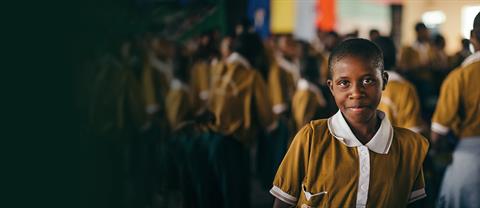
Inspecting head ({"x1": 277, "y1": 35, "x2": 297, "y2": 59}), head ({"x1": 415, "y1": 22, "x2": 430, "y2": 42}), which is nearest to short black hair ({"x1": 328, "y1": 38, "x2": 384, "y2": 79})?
head ({"x1": 277, "y1": 35, "x2": 297, "y2": 59})

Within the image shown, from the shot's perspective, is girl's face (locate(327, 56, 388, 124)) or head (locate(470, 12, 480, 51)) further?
head (locate(470, 12, 480, 51))

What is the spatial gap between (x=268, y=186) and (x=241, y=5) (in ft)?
5.84

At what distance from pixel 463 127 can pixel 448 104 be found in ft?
0.43

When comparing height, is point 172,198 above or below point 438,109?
below

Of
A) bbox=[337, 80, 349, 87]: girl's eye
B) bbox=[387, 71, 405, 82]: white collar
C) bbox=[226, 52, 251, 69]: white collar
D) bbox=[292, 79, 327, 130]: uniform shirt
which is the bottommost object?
bbox=[292, 79, 327, 130]: uniform shirt

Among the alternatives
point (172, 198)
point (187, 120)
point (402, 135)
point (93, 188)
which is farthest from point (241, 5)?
point (93, 188)

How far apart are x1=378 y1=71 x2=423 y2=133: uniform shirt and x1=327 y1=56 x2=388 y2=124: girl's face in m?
1.63

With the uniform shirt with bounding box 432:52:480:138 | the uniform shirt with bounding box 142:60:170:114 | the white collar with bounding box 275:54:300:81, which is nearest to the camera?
the uniform shirt with bounding box 432:52:480:138

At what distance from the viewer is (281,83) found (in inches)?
232

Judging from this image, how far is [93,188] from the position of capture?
1229 millimetres

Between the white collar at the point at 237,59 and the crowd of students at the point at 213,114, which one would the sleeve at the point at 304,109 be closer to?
the crowd of students at the point at 213,114

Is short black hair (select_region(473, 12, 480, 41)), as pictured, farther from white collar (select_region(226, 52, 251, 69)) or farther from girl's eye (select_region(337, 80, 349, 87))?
white collar (select_region(226, 52, 251, 69))

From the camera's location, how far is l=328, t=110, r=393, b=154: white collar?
5.92 ft

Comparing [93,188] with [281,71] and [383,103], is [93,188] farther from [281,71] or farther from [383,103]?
[281,71]
